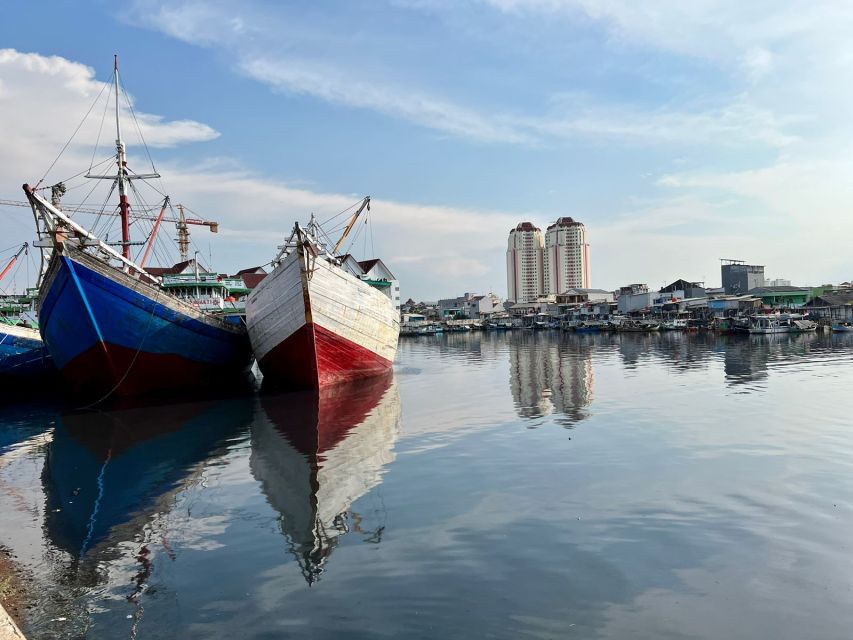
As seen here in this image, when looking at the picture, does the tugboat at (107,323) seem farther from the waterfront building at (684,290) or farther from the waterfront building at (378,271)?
the waterfront building at (684,290)

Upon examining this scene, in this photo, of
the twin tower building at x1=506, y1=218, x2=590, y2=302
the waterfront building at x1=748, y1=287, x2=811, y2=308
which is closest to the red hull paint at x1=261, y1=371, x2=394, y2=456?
the waterfront building at x1=748, y1=287, x2=811, y2=308

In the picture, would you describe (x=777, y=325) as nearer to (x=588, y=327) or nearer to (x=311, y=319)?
(x=588, y=327)

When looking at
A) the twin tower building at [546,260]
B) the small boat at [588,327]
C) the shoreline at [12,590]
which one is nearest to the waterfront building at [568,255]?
the twin tower building at [546,260]

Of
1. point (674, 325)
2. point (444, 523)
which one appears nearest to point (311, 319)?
point (444, 523)

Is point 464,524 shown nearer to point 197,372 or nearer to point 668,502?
point 668,502

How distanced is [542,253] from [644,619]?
579 feet

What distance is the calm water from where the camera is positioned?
21.5 ft

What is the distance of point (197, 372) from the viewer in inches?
1094

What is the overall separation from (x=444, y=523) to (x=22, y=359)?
96.9 ft

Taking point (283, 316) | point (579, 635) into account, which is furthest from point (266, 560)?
point (283, 316)

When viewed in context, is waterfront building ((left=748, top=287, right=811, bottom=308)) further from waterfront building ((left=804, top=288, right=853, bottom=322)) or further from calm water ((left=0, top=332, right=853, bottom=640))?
calm water ((left=0, top=332, right=853, bottom=640))

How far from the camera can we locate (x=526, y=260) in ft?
590

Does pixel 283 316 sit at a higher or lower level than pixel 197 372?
higher

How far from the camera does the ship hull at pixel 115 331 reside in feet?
72.4
